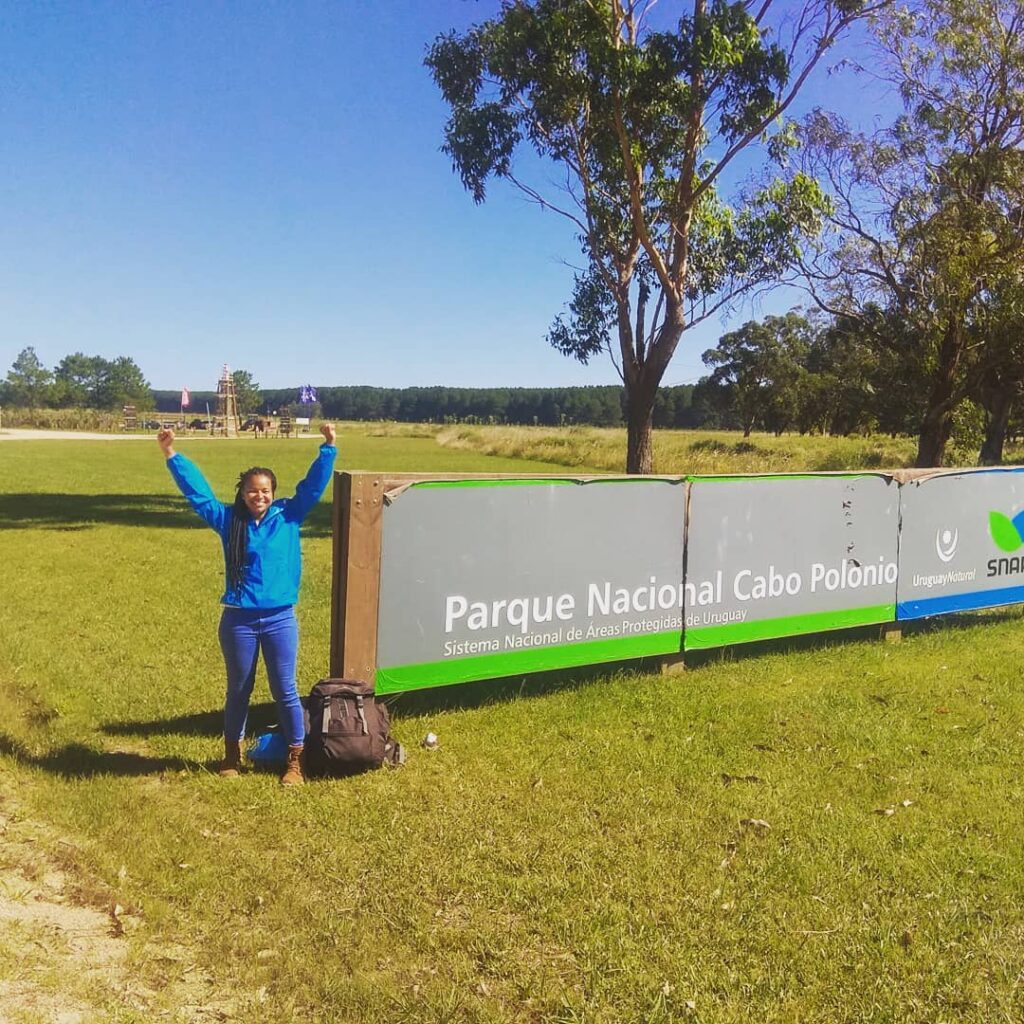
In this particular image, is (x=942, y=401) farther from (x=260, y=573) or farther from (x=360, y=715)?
(x=260, y=573)

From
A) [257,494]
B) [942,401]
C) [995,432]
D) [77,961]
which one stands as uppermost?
[995,432]

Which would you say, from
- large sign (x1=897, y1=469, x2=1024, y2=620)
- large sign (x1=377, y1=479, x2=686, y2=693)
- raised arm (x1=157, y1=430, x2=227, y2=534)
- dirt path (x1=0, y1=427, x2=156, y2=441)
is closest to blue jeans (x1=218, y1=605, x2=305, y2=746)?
raised arm (x1=157, y1=430, x2=227, y2=534)

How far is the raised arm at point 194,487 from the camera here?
462cm

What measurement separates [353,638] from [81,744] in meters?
1.77

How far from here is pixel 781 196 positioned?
1697cm

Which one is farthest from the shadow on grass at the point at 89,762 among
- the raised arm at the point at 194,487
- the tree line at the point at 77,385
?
the tree line at the point at 77,385

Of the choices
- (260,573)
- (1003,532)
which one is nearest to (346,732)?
(260,573)

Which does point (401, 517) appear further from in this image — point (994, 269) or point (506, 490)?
point (994, 269)

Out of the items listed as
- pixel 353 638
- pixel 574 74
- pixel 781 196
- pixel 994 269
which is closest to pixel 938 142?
pixel 994 269

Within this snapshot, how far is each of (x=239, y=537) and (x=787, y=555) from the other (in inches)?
187

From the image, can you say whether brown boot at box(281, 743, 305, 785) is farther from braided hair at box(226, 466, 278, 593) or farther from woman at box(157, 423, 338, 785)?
braided hair at box(226, 466, 278, 593)

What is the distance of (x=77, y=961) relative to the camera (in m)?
3.14

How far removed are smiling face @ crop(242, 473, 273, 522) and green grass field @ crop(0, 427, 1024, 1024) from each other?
1.51 m

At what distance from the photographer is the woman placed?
4.64 metres
